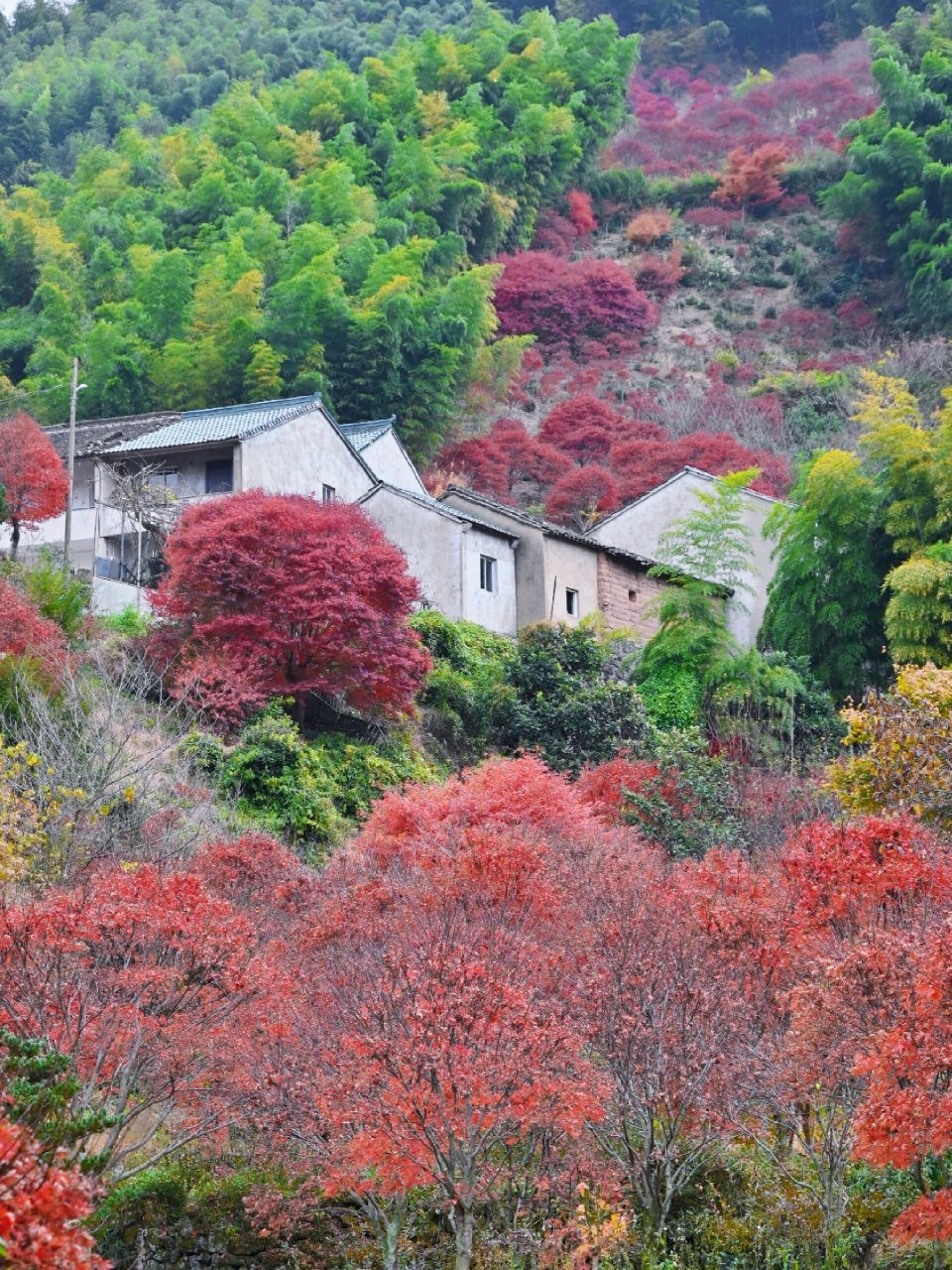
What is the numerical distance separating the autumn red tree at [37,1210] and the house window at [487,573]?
2662 centimetres

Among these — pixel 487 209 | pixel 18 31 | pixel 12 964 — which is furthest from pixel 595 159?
pixel 12 964

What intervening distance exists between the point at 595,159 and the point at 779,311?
13126mm

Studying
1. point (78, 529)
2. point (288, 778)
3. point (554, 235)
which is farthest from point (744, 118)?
point (288, 778)

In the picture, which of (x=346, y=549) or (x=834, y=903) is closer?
(x=834, y=903)

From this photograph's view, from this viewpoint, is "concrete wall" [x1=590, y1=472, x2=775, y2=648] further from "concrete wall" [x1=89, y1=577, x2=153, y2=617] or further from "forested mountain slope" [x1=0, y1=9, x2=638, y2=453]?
"concrete wall" [x1=89, y1=577, x2=153, y2=617]

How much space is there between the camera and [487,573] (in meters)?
33.7

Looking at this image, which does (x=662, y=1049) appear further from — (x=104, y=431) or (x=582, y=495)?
(x=582, y=495)

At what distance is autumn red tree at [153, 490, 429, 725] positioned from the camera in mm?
25359

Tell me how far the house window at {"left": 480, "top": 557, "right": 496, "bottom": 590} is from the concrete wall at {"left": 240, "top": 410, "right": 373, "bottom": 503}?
340 cm

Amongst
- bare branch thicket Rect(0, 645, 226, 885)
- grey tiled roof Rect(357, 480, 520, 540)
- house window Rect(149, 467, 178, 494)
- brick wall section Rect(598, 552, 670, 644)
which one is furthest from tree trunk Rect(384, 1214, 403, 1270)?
house window Rect(149, 467, 178, 494)

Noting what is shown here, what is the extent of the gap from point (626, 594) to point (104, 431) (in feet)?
43.2

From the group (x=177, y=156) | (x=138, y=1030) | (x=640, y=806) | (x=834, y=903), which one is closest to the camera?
(x=138, y=1030)

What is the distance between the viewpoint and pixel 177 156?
62.3 meters

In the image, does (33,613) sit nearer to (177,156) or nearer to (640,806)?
(640,806)
